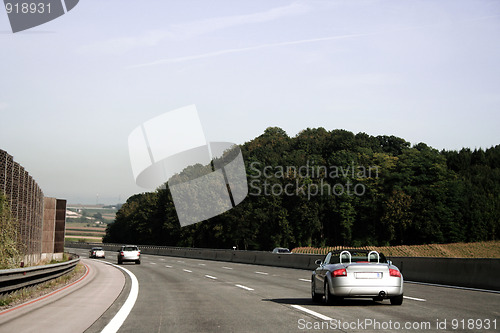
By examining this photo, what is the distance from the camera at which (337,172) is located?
10569cm

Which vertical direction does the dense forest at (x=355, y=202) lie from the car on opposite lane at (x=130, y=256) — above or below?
above

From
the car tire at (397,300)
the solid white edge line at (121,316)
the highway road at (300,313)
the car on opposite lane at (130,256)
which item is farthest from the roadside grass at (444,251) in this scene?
the car tire at (397,300)

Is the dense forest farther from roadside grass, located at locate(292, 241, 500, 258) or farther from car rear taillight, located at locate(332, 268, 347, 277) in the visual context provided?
car rear taillight, located at locate(332, 268, 347, 277)

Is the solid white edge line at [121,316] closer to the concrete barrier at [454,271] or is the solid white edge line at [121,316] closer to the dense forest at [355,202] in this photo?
the concrete barrier at [454,271]

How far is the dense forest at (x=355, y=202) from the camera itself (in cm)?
9244

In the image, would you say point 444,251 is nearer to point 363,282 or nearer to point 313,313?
point 363,282

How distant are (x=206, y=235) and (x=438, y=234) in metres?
42.5

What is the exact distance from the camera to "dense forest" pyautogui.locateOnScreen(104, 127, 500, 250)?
9244cm

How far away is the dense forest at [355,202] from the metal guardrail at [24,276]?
252 feet

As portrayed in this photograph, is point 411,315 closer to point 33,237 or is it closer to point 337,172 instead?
point 33,237

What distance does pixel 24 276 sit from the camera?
15.4 metres

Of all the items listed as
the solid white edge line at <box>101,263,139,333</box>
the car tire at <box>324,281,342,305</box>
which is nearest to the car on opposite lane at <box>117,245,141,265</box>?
the solid white edge line at <box>101,263,139,333</box>

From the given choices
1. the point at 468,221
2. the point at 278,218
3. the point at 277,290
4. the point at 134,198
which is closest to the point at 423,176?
the point at 468,221

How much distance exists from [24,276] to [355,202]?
90.7 metres
